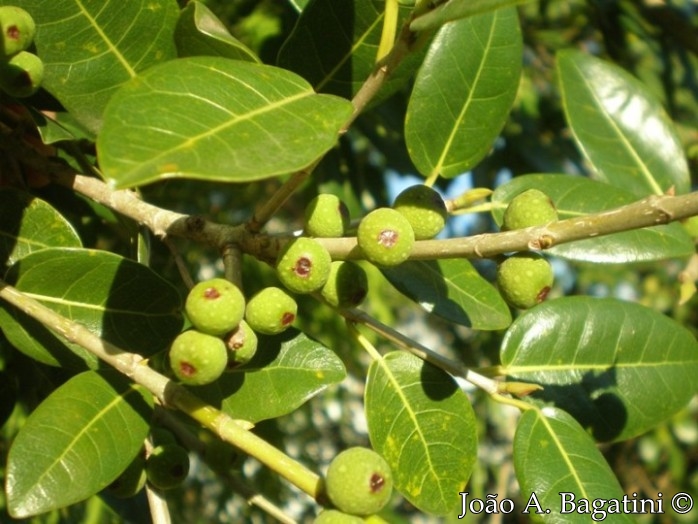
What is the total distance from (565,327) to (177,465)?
0.60 m

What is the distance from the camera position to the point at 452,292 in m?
1.37

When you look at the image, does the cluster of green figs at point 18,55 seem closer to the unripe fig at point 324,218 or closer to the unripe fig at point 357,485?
the unripe fig at point 324,218

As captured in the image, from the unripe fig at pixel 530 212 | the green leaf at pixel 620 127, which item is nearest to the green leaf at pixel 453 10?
the unripe fig at pixel 530 212

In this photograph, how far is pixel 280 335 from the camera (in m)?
1.25

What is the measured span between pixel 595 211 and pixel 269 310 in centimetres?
61

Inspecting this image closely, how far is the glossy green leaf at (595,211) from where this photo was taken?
1.42m

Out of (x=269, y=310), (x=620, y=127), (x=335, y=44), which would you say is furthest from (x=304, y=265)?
(x=620, y=127)

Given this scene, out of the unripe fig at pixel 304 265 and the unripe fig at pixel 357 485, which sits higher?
the unripe fig at pixel 304 265

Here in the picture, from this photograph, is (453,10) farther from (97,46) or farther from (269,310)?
(97,46)

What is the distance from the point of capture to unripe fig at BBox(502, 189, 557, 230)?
0.97 meters

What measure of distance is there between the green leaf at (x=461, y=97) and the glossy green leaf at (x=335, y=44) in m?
0.10

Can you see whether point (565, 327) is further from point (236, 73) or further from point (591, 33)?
point (591, 33)

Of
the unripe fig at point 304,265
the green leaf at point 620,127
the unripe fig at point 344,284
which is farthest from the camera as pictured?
the green leaf at point 620,127

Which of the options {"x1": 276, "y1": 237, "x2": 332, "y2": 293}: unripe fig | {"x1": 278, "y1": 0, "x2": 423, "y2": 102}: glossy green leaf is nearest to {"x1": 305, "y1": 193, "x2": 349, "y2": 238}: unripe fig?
{"x1": 276, "y1": 237, "x2": 332, "y2": 293}: unripe fig
